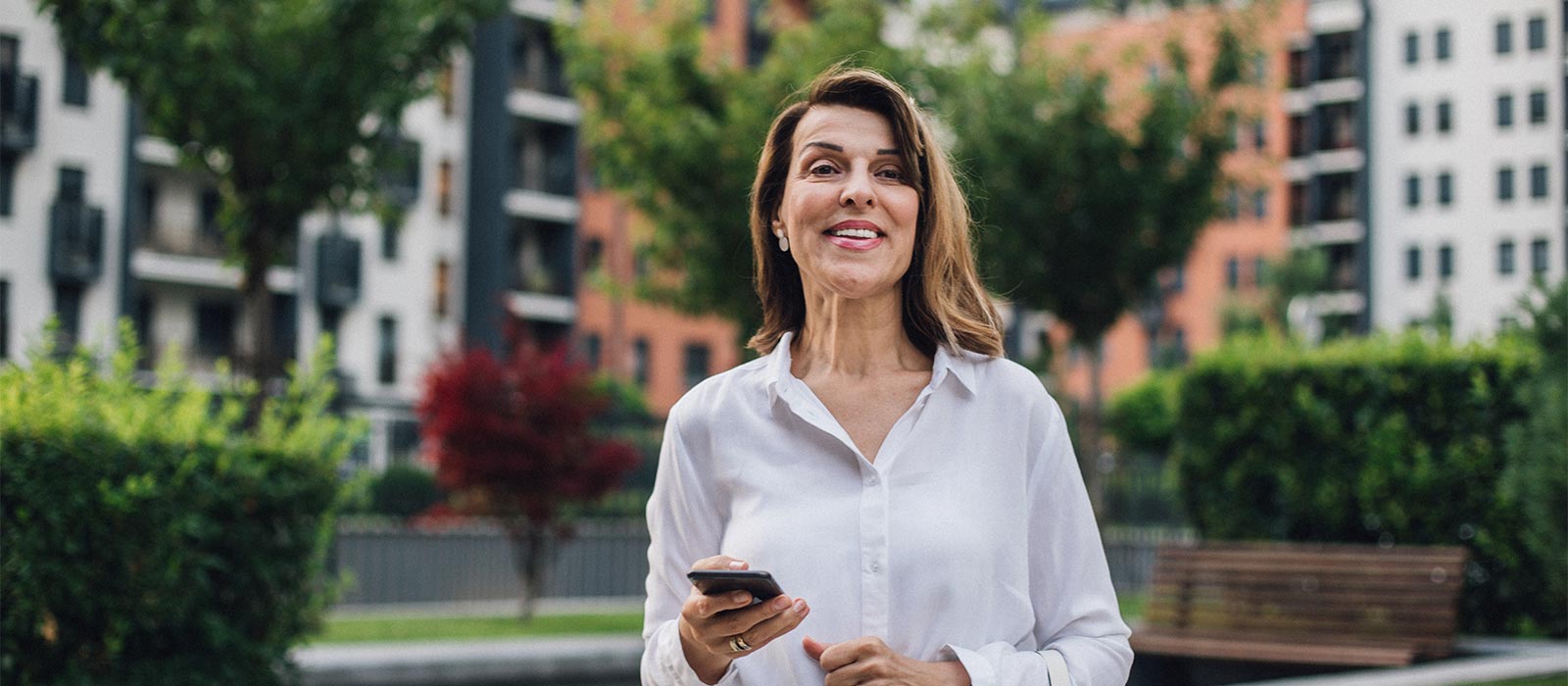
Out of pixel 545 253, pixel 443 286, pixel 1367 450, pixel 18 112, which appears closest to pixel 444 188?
pixel 443 286

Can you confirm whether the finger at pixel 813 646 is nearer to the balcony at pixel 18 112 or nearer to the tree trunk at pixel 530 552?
the tree trunk at pixel 530 552

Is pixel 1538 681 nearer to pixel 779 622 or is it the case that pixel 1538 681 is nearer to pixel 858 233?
pixel 858 233

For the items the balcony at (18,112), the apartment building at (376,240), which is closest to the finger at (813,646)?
the apartment building at (376,240)

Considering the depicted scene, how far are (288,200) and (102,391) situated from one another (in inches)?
177

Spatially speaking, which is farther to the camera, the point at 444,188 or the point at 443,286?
the point at 443,286

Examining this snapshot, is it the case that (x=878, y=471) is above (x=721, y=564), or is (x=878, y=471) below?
above

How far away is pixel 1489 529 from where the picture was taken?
515 inches

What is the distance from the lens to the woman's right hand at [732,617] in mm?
2564

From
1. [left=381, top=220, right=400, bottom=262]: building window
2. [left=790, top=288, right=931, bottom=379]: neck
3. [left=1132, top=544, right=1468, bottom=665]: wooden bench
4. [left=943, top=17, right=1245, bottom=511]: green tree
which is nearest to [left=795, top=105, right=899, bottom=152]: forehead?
[left=790, top=288, right=931, bottom=379]: neck

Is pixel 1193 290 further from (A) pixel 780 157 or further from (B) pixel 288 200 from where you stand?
(A) pixel 780 157

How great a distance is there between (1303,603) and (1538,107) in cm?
7012

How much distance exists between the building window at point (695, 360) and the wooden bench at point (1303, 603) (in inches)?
1901

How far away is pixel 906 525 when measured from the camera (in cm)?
274

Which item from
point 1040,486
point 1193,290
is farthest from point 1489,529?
point 1193,290
